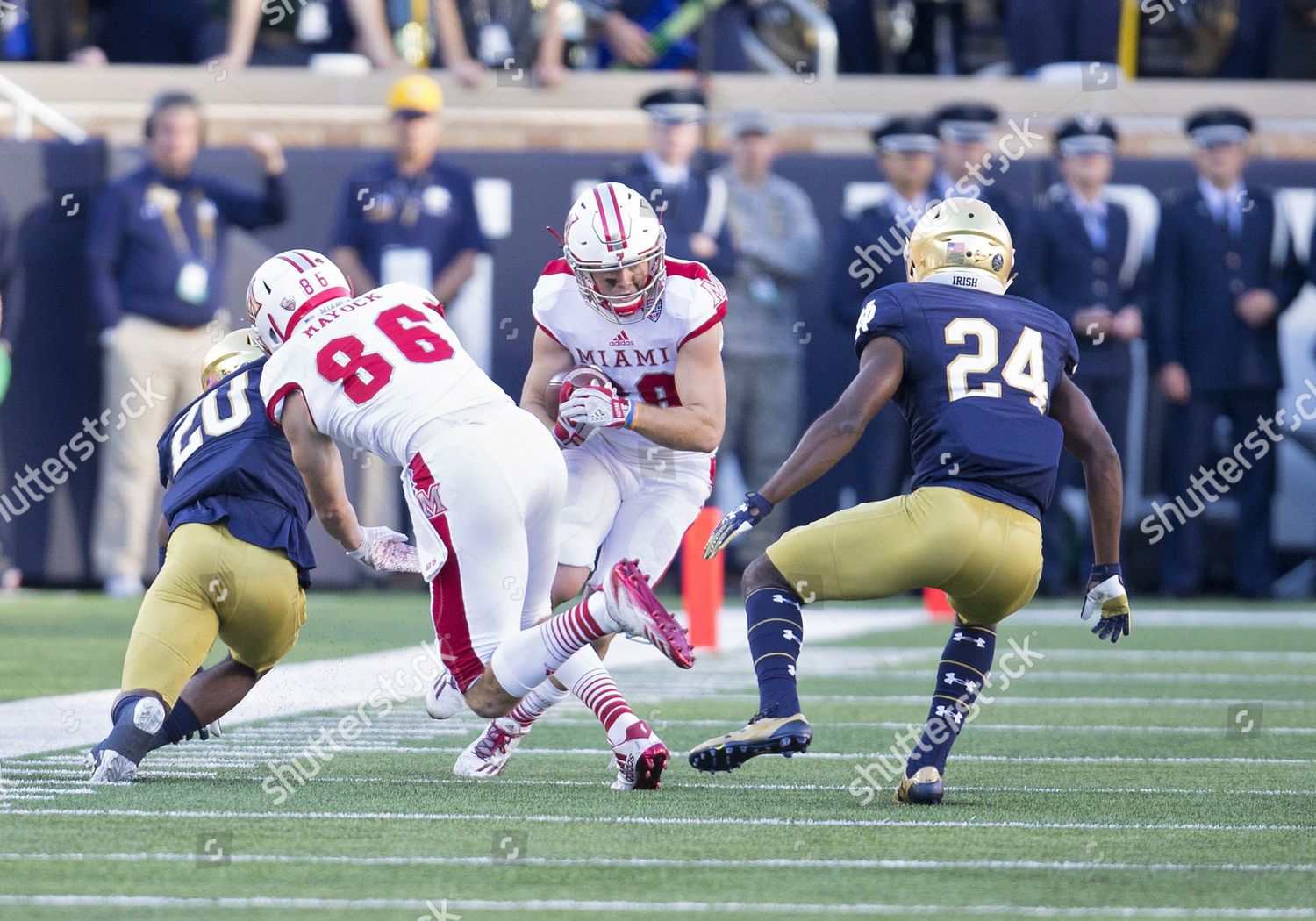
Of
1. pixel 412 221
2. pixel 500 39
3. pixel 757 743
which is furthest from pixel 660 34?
pixel 757 743

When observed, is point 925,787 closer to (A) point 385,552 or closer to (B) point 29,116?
(A) point 385,552

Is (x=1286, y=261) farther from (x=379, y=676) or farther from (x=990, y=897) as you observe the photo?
(x=990, y=897)

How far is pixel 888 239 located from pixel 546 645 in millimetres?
7044

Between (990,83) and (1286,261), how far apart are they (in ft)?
7.55

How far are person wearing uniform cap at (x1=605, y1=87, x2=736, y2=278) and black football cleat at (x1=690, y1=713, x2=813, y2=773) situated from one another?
710 cm

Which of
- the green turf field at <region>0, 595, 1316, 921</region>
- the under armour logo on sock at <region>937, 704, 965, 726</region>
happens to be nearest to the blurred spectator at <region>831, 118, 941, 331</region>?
the green turf field at <region>0, 595, 1316, 921</region>

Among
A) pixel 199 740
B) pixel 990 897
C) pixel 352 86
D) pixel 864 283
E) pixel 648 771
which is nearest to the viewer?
pixel 990 897

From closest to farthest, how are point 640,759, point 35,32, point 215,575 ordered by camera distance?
point 640,759 → point 215,575 → point 35,32

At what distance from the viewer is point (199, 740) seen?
6395mm

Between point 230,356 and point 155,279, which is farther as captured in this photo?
point 155,279

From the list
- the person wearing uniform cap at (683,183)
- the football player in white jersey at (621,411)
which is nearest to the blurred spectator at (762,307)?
the person wearing uniform cap at (683,183)

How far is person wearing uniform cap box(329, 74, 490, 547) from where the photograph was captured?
12.1 metres

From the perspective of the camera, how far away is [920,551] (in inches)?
199

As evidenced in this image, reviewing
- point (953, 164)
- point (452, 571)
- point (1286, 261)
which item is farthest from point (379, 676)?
point (1286, 261)
